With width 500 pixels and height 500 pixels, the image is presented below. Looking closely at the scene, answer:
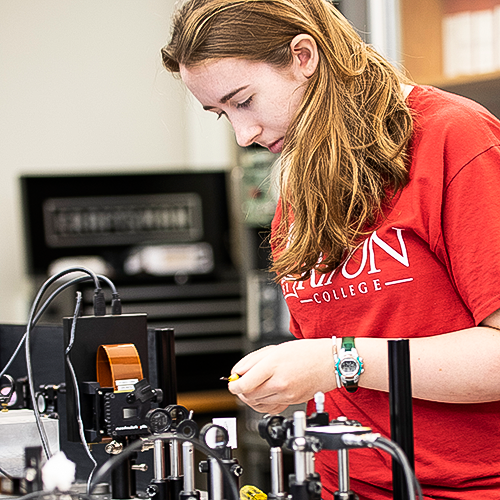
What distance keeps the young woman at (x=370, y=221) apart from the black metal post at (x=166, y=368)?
161 millimetres

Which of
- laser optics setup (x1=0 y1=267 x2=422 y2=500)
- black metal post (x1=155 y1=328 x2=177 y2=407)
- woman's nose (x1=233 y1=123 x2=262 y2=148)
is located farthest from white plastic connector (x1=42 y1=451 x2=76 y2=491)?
woman's nose (x1=233 y1=123 x2=262 y2=148)

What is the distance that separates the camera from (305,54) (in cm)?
106

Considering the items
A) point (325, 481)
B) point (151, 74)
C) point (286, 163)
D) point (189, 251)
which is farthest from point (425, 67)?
point (151, 74)

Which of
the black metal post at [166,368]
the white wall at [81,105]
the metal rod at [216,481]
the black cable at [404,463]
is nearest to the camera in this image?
the black cable at [404,463]

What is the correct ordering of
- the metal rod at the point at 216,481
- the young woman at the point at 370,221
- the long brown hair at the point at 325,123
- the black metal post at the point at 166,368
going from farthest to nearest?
the black metal post at the point at 166,368
the long brown hair at the point at 325,123
the young woman at the point at 370,221
the metal rod at the point at 216,481

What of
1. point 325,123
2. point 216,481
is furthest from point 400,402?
point 325,123

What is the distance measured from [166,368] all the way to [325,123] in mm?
433

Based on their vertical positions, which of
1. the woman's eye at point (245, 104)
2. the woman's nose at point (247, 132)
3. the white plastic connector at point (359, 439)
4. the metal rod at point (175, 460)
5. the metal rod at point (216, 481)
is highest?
the woman's eye at point (245, 104)

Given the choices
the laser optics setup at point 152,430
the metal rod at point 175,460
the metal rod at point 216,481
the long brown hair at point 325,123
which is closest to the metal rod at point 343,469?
the laser optics setup at point 152,430

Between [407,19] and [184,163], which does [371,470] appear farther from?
[184,163]

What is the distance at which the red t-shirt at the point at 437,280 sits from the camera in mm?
915

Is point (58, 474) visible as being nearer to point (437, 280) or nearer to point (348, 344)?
point (348, 344)

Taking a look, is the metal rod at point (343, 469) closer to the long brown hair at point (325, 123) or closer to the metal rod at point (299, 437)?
the metal rod at point (299, 437)

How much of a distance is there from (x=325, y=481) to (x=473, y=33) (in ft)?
4.59
